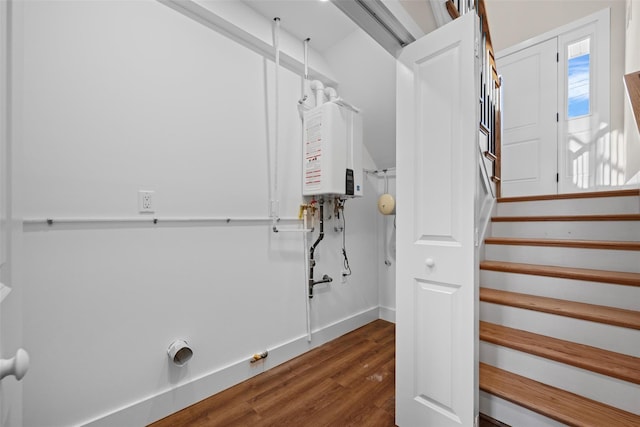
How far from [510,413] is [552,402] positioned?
0.19 m

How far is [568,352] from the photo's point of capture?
1.30 meters

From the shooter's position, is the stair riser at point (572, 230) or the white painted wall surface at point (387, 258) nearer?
the stair riser at point (572, 230)

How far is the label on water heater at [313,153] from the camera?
2.22m

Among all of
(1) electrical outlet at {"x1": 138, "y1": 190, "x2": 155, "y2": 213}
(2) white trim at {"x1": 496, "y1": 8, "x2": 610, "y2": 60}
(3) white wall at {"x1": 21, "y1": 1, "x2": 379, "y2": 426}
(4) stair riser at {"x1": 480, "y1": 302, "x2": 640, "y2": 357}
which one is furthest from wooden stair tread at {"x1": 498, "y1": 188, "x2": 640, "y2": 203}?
(1) electrical outlet at {"x1": 138, "y1": 190, "x2": 155, "y2": 213}

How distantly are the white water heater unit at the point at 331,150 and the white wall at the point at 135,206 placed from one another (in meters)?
0.22

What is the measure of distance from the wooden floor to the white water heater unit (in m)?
1.42

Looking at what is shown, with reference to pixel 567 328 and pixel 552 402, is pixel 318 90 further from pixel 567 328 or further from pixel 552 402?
pixel 552 402

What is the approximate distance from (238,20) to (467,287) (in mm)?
2271

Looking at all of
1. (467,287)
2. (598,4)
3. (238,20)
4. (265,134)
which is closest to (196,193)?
(265,134)

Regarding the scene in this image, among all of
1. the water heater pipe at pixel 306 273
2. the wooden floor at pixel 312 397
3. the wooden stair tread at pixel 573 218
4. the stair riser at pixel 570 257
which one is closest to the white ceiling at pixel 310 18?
the water heater pipe at pixel 306 273

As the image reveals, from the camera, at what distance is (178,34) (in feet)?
5.61

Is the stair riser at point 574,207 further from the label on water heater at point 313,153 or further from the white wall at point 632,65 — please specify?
the label on water heater at point 313,153

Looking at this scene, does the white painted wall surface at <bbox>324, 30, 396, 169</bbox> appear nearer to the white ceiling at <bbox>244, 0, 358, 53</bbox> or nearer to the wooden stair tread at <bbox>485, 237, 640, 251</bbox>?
the white ceiling at <bbox>244, 0, 358, 53</bbox>

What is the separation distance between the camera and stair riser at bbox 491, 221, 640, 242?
1.68 meters
